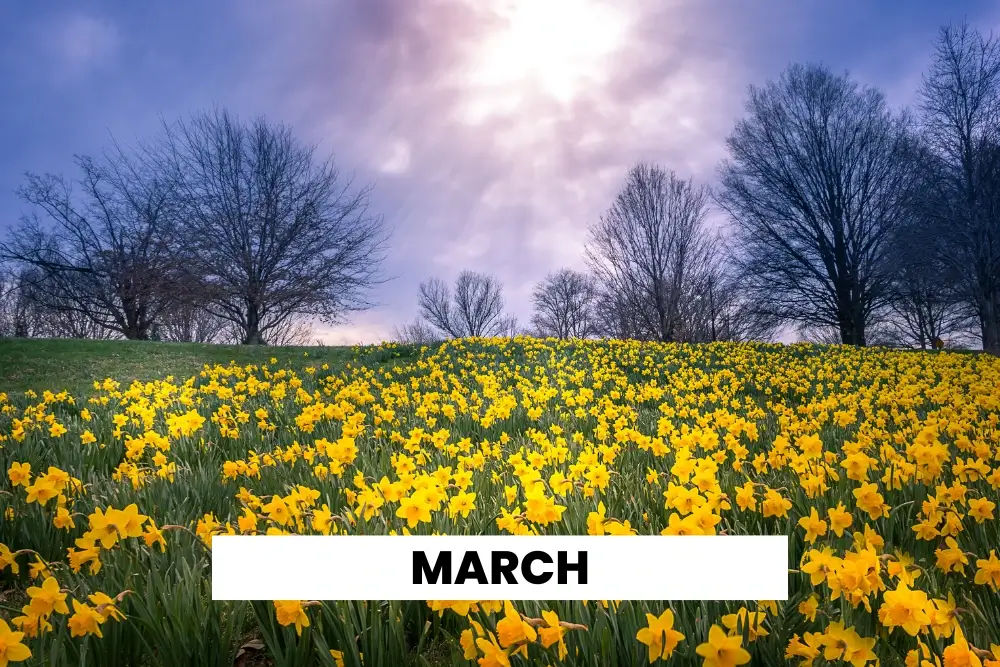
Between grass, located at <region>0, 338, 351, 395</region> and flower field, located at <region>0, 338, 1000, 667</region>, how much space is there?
4974mm

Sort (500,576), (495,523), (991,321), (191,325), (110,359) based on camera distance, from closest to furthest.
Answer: (500,576) → (495,523) → (110,359) → (991,321) → (191,325)

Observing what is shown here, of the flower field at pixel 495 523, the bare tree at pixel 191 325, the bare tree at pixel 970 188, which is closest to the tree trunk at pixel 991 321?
the bare tree at pixel 970 188

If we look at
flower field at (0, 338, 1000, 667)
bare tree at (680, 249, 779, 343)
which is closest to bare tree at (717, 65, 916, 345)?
bare tree at (680, 249, 779, 343)

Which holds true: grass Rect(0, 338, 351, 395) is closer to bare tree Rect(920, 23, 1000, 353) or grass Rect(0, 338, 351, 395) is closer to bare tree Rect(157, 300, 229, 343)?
bare tree Rect(157, 300, 229, 343)

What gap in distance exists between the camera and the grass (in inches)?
388

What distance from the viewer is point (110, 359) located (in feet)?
39.6

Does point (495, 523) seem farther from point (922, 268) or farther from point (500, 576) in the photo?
point (922, 268)

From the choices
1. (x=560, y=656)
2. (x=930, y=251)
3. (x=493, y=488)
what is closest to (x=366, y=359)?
(x=493, y=488)

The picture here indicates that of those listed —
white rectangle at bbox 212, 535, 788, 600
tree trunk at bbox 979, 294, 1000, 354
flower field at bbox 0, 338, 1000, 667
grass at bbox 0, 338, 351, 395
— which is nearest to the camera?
flower field at bbox 0, 338, 1000, 667

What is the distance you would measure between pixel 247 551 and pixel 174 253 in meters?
23.1

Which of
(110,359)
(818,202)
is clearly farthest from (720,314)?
(110,359)

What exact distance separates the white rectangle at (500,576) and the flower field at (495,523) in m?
0.04

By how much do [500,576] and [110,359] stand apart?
45.8 feet

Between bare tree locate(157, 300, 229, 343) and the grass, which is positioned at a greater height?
bare tree locate(157, 300, 229, 343)
